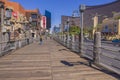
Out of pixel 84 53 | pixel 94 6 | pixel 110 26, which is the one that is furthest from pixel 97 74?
pixel 94 6

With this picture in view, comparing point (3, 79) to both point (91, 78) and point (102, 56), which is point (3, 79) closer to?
point (91, 78)

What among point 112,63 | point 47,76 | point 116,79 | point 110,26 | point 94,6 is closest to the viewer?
point 116,79

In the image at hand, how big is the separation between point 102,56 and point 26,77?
411 centimetres

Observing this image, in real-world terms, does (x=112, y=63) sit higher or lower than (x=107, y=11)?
lower

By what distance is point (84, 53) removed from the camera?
1666 centimetres

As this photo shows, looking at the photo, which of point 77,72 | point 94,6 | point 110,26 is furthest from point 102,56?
point 94,6

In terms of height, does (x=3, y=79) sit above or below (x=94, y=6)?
below

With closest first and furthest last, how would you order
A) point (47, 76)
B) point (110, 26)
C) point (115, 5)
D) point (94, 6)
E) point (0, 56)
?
point (47, 76)
point (0, 56)
point (110, 26)
point (115, 5)
point (94, 6)

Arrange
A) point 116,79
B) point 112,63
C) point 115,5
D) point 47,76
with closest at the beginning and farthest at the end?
point 116,79, point 47,76, point 112,63, point 115,5

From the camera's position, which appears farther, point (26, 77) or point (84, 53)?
point (84, 53)

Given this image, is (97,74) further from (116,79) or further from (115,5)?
(115,5)

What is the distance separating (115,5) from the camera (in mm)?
164125

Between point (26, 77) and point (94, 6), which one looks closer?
point (26, 77)

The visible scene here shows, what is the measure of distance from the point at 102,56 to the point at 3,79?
483 centimetres
